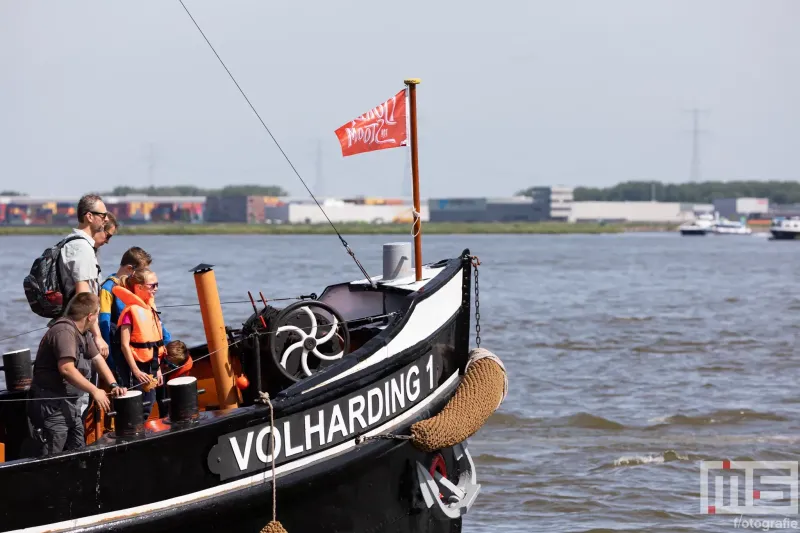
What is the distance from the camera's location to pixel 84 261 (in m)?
5.75

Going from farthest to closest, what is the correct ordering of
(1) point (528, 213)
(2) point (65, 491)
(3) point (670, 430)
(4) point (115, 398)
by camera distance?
(1) point (528, 213) < (3) point (670, 430) < (4) point (115, 398) < (2) point (65, 491)

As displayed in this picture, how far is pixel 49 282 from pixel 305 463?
1.64 m

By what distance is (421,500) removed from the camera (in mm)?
6645

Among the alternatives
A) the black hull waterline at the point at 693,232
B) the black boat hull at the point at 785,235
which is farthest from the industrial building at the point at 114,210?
the black boat hull at the point at 785,235

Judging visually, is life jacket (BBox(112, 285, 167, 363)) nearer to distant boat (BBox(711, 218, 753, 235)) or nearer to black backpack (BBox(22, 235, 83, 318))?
black backpack (BBox(22, 235, 83, 318))

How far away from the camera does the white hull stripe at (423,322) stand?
6.20 meters

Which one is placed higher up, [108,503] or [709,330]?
[108,503]

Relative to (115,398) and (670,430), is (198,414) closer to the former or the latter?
(115,398)

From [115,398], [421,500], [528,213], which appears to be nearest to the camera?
[115,398]

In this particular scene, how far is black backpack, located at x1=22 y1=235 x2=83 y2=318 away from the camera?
18.9 ft

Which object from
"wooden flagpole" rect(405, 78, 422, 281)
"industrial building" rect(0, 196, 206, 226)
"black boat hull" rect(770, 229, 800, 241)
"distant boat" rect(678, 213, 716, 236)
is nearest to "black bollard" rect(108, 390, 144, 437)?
"wooden flagpole" rect(405, 78, 422, 281)

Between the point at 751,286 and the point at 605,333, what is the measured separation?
57.7 feet

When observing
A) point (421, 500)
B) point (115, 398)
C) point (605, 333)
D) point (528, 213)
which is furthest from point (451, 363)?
point (528, 213)

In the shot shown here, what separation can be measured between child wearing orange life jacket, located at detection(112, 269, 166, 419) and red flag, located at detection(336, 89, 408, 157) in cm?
217
